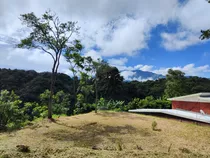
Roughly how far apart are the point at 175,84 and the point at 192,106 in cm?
741

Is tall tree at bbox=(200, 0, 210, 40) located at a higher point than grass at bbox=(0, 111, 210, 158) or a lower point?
higher

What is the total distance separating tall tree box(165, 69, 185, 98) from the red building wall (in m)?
5.58

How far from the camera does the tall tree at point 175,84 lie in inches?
717

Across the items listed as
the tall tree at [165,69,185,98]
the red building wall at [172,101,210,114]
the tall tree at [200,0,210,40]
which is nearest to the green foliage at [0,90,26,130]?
the tall tree at [200,0,210,40]

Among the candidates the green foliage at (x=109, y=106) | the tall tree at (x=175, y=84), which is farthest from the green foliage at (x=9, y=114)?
the tall tree at (x=175, y=84)

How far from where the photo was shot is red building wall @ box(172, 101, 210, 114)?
9.94 meters

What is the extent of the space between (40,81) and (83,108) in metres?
8.47

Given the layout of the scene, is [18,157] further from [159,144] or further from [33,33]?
[33,33]

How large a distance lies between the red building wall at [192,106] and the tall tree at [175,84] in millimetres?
5582

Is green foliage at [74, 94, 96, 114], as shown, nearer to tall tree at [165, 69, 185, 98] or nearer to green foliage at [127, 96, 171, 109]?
green foliage at [127, 96, 171, 109]

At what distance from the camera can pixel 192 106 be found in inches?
439

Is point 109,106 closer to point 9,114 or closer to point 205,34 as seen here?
point 9,114

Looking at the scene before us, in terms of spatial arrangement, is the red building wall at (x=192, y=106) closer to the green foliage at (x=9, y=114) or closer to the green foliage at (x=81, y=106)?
the green foliage at (x=81, y=106)

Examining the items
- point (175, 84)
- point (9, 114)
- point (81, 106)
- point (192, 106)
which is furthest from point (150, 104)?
point (9, 114)
